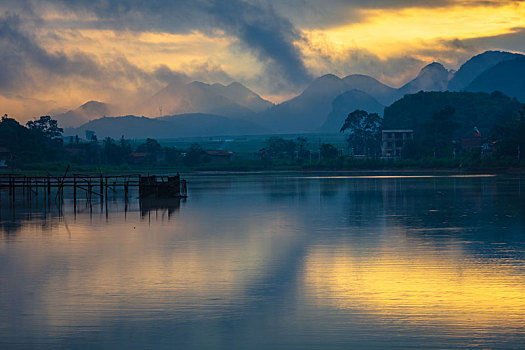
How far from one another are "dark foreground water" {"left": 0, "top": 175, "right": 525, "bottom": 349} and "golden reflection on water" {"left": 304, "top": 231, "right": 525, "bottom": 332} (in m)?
0.06

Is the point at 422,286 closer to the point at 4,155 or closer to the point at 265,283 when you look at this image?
the point at 265,283

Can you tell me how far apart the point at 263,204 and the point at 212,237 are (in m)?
24.9

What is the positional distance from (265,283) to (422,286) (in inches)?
202

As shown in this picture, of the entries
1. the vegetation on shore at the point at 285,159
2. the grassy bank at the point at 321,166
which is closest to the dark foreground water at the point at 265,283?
the grassy bank at the point at 321,166

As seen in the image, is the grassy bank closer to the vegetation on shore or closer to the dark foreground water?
the vegetation on shore

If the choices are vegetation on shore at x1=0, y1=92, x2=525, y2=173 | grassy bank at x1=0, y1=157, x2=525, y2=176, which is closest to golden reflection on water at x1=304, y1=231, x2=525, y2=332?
grassy bank at x1=0, y1=157, x2=525, y2=176

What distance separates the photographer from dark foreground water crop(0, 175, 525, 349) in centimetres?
1634

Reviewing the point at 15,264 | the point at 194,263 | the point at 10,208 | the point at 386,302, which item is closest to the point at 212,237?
the point at 194,263

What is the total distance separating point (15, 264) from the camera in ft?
88.8

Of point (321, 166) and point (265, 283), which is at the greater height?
point (321, 166)

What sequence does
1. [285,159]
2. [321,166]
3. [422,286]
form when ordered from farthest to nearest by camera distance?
[285,159] < [321,166] < [422,286]

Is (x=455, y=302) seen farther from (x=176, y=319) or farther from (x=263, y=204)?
(x=263, y=204)

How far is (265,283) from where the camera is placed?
22.6 m

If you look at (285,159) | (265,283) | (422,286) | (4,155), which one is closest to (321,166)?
(285,159)
